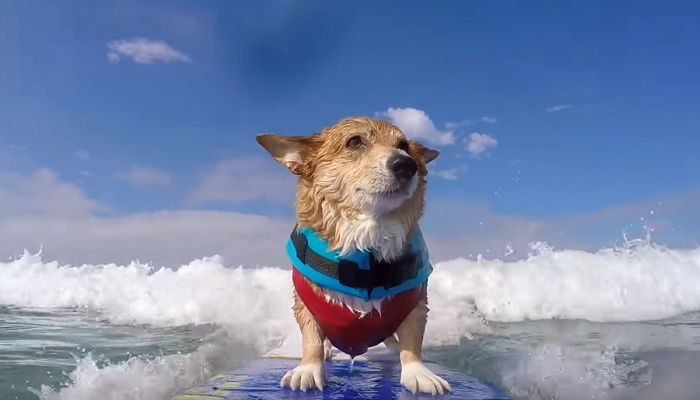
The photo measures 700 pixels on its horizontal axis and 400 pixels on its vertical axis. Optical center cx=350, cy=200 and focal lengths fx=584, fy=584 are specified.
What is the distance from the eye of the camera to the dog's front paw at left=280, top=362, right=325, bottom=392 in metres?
3.37

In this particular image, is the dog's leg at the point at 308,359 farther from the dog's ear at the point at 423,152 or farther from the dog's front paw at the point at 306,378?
the dog's ear at the point at 423,152

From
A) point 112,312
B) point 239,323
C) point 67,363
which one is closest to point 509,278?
point 239,323

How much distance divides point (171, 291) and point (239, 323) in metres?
3.52

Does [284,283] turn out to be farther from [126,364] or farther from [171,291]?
[126,364]

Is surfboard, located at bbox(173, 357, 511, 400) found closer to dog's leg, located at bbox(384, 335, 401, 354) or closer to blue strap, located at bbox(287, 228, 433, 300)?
dog's leg, located at bbox(384, 335, 401, 354)

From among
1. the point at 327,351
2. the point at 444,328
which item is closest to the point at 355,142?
the point at 327,351

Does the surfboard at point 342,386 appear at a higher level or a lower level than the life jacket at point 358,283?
lower

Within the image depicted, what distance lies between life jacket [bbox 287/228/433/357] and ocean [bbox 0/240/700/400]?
1.19 m

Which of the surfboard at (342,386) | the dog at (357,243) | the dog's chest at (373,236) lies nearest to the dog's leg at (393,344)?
the surfboard at (342,386)

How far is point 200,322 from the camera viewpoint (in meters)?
12.2

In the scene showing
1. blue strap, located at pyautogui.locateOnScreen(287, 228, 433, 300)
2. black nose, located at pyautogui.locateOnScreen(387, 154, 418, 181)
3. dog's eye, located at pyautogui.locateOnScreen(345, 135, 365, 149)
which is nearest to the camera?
black nose, located at pyautogui.locateOnScreen(387, 154, 418, 181)

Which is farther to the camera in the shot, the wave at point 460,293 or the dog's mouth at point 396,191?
the wave at point 460,293

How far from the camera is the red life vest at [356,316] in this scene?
354 cm

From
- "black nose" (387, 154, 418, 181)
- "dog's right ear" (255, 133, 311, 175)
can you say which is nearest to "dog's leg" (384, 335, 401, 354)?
"dog's right ear" (255, 133, 311, 175)
